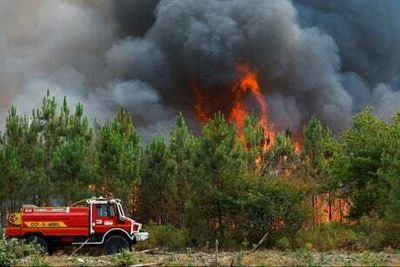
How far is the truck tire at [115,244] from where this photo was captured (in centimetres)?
2495

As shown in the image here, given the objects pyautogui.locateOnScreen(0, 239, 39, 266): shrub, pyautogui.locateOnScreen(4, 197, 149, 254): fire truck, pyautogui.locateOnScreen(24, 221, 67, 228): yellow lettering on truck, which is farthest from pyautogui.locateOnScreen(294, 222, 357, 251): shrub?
pyautogui.locateOnScreen(0, 239, 39, 266): shrub

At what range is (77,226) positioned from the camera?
82.5 ft

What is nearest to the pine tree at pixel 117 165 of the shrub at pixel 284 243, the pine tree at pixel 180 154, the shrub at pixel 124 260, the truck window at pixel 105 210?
the pine tree at pixel 180 154

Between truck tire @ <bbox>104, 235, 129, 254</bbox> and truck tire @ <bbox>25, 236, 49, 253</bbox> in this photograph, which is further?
truck tire @ <bbox>104, 235, 129, 254</bbox>

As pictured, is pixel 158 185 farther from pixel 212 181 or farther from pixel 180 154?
pixel 212 181

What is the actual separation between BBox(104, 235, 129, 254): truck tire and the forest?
4.84 m

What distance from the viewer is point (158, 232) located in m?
31.8

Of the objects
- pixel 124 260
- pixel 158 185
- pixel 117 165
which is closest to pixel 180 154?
pixel 158 185

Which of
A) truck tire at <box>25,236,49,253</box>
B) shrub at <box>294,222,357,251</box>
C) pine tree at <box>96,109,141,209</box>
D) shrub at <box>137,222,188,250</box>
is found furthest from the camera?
pine tree at <box>96,109,141,209</box>

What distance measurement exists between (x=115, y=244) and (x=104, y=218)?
1166 mm

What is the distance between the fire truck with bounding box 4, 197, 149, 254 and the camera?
24.9 meters

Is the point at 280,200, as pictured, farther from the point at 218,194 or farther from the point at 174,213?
the point at 174,213

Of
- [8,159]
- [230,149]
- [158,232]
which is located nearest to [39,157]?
[8,159]

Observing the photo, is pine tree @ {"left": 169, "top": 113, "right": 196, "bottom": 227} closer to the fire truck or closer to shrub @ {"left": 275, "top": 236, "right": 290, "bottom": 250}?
shrub @ {"left": 275, "top": 236, "right": 290, "bottom": 250}
